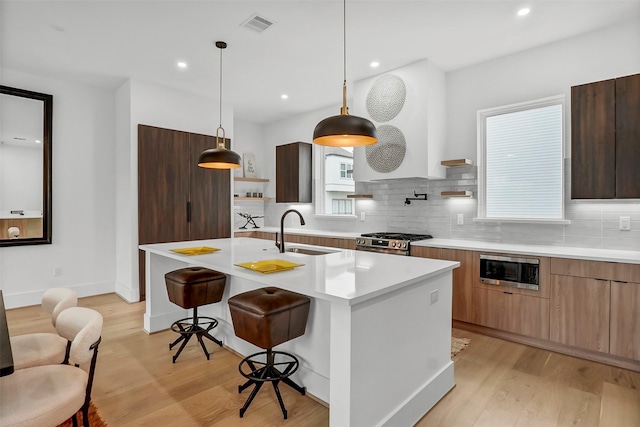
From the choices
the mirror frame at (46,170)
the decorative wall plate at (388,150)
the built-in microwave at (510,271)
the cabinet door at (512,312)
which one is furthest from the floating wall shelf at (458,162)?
the mirror frame at (46,170)

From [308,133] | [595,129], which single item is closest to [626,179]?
[595,129]

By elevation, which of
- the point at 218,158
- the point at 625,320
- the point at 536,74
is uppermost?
the point at 536,74

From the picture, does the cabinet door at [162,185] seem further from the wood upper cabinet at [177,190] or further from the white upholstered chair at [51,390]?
the white upholstered chair at [51,390]

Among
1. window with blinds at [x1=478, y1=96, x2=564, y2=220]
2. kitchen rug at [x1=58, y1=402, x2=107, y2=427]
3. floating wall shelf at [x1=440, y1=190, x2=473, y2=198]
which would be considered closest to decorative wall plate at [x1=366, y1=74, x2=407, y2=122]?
window with blinds at [x1=478, y1=96, x2=564, y2=220]

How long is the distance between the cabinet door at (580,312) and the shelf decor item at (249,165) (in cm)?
518

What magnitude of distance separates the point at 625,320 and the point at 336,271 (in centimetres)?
243

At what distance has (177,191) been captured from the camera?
15.9 ft

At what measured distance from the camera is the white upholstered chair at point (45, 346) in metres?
1.75

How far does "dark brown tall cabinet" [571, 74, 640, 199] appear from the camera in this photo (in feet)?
9.02

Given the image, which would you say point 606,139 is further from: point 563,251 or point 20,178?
point 20,178

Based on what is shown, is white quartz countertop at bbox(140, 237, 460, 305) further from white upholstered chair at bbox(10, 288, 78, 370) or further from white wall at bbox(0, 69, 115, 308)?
white wall at bbox(0, 69, 115, 308)

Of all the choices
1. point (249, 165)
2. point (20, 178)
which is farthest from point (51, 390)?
point (249, 165)

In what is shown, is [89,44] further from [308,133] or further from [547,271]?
[547,271]

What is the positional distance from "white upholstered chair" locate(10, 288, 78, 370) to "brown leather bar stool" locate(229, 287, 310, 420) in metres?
0.93
